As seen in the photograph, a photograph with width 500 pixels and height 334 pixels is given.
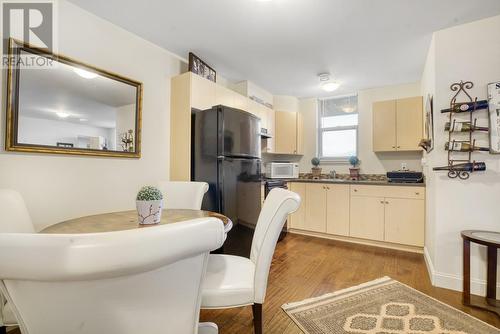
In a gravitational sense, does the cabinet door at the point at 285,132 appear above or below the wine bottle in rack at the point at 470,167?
above

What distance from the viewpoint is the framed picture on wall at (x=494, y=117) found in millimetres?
1993


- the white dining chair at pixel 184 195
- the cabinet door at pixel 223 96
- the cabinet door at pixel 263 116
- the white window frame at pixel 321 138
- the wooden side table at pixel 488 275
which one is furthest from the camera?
the white window frame at pixel 321 138

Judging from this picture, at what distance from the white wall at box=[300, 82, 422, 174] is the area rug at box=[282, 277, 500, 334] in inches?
88.3

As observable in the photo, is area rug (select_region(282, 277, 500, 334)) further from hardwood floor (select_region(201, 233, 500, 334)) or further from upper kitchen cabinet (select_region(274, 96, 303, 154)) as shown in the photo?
upper kitchen cabinet (select_region(274, 96, 303, 154))

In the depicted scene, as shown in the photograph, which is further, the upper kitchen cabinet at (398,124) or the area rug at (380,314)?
the upper kitchen cabinet at (398,124)

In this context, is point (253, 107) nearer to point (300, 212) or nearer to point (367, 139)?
point (300, 212)

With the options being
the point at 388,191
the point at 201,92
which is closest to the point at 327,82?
the point at 388,191

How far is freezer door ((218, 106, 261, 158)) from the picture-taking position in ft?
8.04

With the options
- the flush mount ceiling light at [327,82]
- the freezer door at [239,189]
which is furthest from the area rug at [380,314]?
the flush mount ceiling light at [327,82]

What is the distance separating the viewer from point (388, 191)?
3264 millimetres

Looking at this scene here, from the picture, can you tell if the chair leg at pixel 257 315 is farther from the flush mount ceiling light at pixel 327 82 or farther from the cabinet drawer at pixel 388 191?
the flush mount ceiling light at pixel 327 82

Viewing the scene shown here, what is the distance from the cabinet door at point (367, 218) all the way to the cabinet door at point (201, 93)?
2.43 meters

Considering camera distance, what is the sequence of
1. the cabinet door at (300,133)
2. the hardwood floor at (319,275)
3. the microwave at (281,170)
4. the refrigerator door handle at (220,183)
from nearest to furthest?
1. the hardwood floor at (319,275)
2. the refrigerator door handle at (220,183)
3. the microwave at (281,170)
4. the cabinet door at (300,133)

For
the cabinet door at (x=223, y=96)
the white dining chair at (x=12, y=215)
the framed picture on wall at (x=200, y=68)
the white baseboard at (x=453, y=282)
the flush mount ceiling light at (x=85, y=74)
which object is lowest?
the white baseboard at (x=453, y=282)
